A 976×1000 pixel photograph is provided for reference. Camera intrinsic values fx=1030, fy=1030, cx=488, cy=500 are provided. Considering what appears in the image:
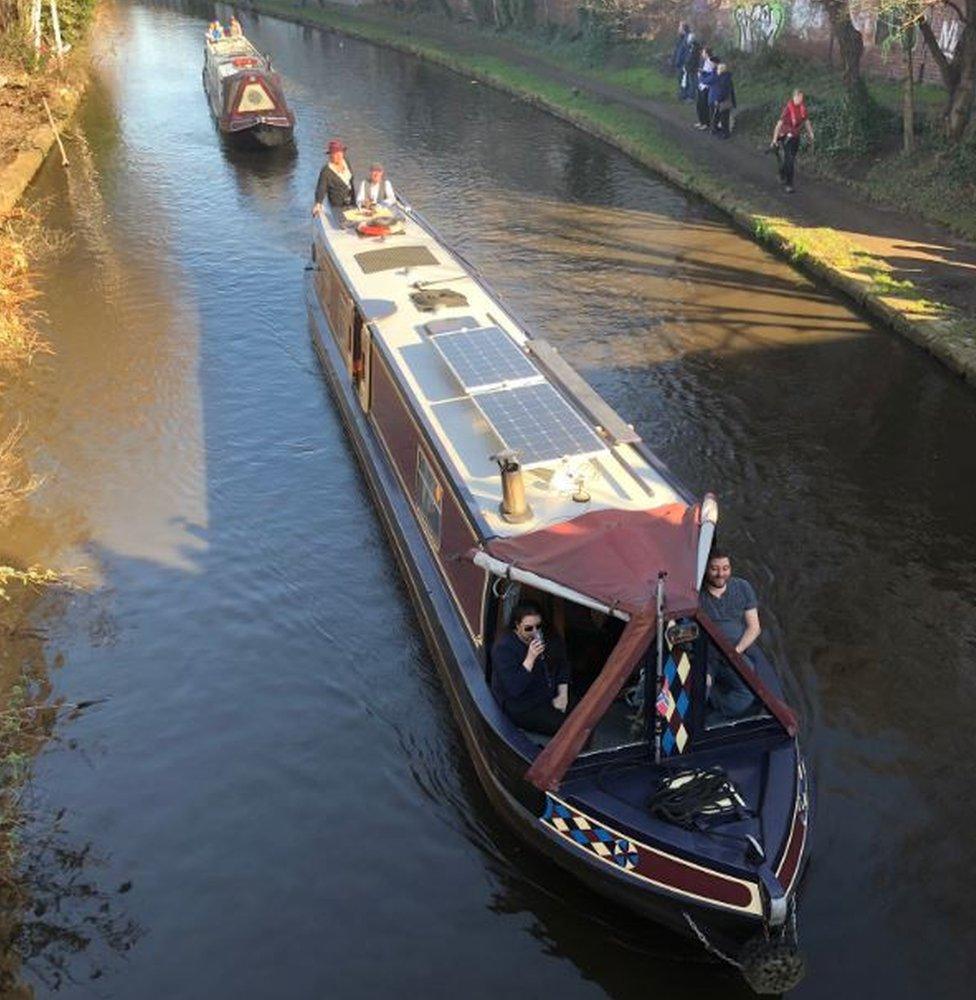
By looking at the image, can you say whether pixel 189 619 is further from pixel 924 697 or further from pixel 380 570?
pixel 924 697

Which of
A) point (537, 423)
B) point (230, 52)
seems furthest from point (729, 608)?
point (230, 52)

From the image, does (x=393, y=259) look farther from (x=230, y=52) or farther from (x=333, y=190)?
(x=230, y=52)

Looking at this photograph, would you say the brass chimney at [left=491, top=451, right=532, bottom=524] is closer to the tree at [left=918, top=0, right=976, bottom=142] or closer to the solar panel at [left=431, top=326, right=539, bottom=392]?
the solar panel at [left=431, top=326, right=539, bottom=392]

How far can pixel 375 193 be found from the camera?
47.0ft

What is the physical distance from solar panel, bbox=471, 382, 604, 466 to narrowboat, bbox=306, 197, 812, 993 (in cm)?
2

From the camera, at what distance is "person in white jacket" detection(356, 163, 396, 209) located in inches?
556

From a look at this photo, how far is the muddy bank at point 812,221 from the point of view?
14.2m

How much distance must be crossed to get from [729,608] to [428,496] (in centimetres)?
303

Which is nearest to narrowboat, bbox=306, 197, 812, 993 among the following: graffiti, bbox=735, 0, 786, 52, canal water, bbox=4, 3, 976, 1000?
canal water, bbox=4, 3, 976, 1000

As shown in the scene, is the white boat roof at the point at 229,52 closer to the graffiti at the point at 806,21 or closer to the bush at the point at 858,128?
the graffiti at the point at 806,21

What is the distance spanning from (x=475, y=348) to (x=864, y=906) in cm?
566

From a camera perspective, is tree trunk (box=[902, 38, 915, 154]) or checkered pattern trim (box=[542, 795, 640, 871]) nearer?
checkered pattern trim (box=[542, 795, 640, 871])

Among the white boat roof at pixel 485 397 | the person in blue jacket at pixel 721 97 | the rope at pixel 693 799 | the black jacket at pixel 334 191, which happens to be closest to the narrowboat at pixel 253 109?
the person in blue jacket at pixel 721 97

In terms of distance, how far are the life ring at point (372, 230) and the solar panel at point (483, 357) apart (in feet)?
12.4
